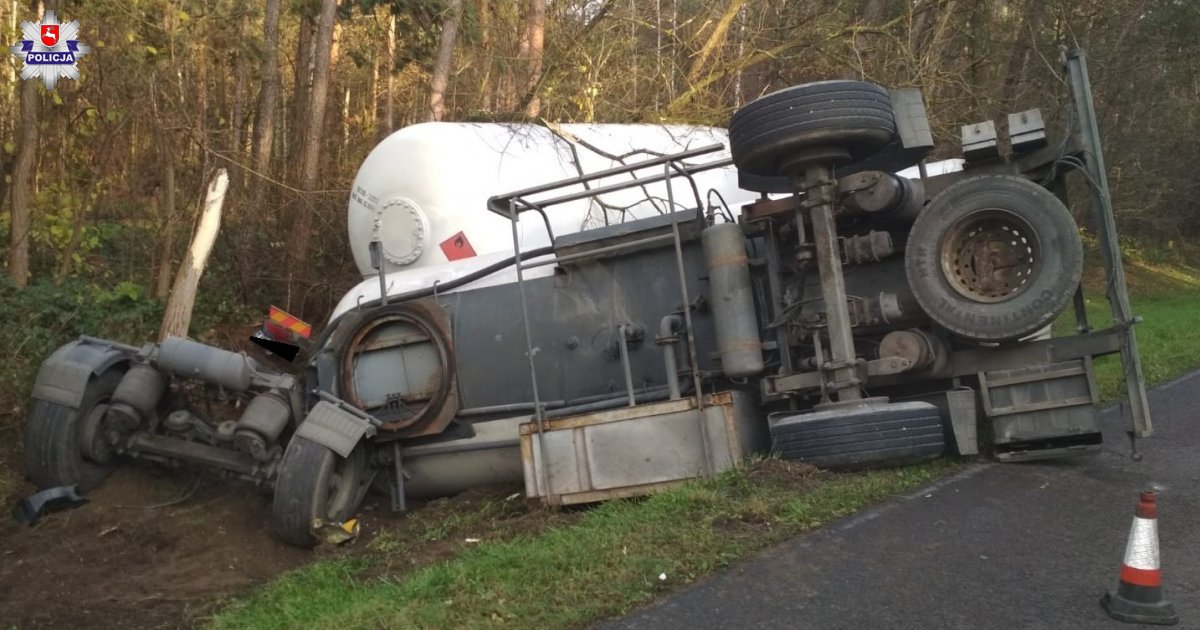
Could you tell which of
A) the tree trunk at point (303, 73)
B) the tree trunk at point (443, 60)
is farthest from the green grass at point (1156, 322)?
the tree trunk at point (303, 73)

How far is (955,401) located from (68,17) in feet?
32.6

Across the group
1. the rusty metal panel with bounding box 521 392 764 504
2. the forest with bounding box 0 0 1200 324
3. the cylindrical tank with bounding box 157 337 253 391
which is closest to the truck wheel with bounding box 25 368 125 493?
the cylindrical tank with bounding box 157 337 253 391

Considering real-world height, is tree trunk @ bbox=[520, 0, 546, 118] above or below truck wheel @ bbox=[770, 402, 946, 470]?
above

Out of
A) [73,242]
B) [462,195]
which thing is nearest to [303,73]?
[73,242]

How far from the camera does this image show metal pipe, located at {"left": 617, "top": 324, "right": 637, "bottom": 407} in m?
6.04

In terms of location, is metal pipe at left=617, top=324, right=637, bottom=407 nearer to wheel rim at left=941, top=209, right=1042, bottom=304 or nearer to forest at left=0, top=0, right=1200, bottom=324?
wheel rim at left=941, top=209, right=1042, bottom=304

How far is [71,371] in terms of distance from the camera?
23.3ft

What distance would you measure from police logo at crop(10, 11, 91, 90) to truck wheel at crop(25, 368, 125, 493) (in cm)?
458

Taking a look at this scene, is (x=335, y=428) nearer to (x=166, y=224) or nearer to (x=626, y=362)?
(x=626, y=362)

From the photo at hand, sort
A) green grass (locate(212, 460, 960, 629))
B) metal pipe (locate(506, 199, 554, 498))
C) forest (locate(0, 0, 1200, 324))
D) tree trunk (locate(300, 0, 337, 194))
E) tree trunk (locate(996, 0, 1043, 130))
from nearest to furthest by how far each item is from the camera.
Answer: green grass (locate(212, 460, 960, 629))
metal pipe (locate(506, 199, 554, 498))
forest (locate(0, 0, 1200, 324))
tree trunk (locate(300, 0, 337, 194))
tree trunk (locate(996, 0, 1043, 130))

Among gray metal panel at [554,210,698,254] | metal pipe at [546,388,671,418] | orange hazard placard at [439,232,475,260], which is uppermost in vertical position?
orange hazard placard at [439,232,475,260]

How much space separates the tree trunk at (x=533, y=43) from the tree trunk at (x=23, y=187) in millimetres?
5249

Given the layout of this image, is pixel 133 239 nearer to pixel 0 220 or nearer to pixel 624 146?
pixel 0 220

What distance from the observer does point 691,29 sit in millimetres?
14875
